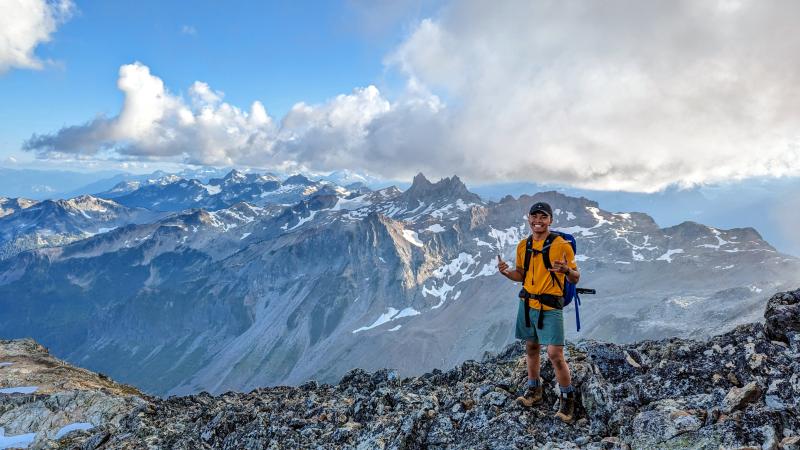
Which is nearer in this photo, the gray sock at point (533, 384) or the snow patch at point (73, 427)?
the gray sock at point (533, 384)

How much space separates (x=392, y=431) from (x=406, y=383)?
946 cm

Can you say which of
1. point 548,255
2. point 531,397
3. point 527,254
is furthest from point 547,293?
point 531,397

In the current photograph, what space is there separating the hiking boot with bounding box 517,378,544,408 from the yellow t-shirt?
3287 mm

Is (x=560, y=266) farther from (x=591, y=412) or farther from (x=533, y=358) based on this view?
(x=591, y=412)

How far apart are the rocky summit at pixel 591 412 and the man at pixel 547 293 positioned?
4.02 ft

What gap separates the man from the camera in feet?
40.5

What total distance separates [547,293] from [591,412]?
12.5 ft

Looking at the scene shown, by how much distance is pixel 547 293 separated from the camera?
41.7 feet

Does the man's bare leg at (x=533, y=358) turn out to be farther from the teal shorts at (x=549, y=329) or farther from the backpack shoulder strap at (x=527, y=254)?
the backpack shoulder strap at (x=527, y=254)

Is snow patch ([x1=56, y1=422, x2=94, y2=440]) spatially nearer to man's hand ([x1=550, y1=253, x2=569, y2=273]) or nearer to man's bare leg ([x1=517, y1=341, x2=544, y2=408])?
man's bare leg ([x1=517, y1=341, x2=544, y2=408])

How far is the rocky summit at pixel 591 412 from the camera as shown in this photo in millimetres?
10898

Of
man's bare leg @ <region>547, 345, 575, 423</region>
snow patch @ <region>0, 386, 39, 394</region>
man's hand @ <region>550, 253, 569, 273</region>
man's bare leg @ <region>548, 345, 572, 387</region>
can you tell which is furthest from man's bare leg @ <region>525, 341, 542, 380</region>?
snow patch @ <region>0, 386, 39, 394</region>

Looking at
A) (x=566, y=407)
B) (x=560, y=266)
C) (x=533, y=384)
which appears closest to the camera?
(x=560, y=266)

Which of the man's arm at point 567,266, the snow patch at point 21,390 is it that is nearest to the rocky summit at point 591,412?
the man's arm at point 567,266
